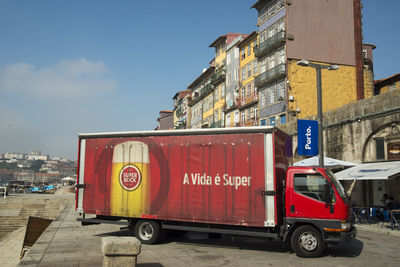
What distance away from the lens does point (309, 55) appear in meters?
35.9

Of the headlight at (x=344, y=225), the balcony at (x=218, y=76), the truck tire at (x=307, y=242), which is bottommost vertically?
the truck tire at (x=307, y=242)

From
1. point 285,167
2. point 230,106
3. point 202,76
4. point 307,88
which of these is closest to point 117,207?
point 285,167

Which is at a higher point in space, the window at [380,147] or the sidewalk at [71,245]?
the window at [380,147]

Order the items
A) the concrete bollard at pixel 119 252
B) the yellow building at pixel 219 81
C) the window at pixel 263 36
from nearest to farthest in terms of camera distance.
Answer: the concrete bollard at pixel 119 252 → the window at pixel 263 36 → the yellow building at pixel 219 81

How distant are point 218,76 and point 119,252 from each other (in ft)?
148

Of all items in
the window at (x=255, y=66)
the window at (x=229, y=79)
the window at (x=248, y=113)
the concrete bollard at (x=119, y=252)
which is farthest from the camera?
the window at (x=229, y=79)

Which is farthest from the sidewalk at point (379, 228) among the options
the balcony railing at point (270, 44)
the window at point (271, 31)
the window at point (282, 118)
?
the window at point (271, 31)

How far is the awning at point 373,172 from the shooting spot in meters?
16.3

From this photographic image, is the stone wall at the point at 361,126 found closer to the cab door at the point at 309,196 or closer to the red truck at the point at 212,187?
the red truck at the point at 212,187

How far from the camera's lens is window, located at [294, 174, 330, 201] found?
387 inches

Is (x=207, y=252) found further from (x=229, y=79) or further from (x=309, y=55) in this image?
(x=229, y=79)

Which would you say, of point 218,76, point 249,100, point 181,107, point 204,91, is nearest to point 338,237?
point 249,100

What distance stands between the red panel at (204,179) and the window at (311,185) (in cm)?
90

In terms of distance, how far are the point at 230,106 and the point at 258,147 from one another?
122ft
